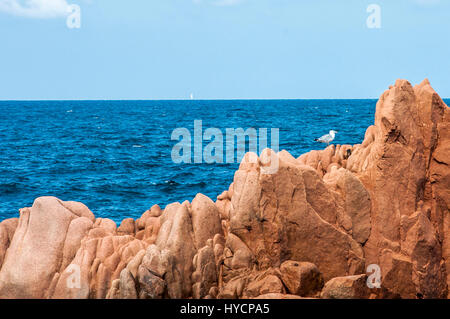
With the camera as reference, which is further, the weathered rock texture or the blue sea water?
the blue sea water

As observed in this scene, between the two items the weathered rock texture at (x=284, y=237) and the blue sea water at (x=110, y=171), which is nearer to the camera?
the weathered rock texture at (x=284, y=237)

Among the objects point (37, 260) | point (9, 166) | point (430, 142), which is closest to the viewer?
point (37, 260)

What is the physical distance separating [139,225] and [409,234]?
8.24m

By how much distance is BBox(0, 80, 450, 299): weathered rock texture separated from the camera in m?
14.3

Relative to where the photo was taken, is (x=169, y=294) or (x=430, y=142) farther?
(x=430, y=142)

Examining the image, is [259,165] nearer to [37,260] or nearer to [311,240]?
[311,240]

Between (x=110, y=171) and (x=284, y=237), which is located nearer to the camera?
(x=284, y=237)

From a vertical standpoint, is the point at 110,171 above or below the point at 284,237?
below

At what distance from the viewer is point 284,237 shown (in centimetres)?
1475

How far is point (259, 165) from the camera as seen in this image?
15.4m

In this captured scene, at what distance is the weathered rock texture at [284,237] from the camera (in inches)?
563

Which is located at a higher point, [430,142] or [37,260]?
[430,142]
